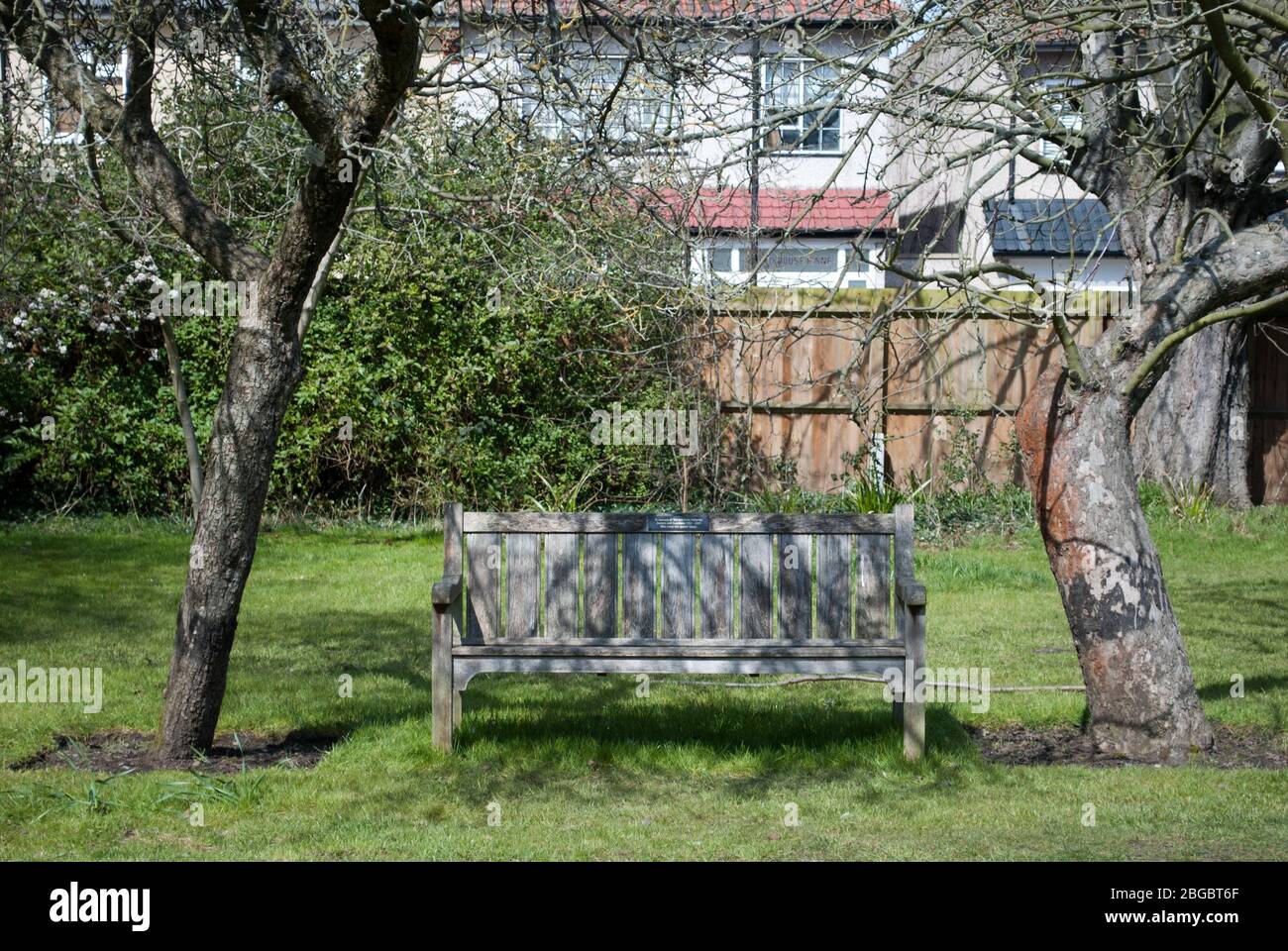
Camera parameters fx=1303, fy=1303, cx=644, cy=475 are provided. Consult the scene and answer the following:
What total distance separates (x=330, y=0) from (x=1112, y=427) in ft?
15.0

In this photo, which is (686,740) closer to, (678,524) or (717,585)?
(717,585)

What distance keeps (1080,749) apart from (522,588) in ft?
9.43

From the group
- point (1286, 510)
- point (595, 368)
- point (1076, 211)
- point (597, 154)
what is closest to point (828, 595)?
point (597, 154)

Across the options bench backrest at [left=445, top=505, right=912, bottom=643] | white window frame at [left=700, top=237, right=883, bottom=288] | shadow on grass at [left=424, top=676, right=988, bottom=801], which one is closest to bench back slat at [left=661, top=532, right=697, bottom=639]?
bench backrest at [left=445, top=505, right=912, bottom=643]

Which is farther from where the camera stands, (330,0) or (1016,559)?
(1016,559)

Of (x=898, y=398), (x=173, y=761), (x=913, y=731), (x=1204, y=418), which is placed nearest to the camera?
(x=173, y=761)

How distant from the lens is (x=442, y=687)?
6172mm

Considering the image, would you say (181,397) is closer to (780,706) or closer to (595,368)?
(780,706)

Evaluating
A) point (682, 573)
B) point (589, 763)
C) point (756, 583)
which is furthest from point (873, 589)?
point (589, 763)

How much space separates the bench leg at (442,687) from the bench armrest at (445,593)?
83mm

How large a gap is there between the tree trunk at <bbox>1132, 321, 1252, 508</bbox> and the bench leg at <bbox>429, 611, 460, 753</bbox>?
9.66m

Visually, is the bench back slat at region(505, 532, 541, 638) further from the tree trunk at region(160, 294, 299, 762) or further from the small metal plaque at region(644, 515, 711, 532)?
the tree trunk at region(160, 294, 299, 762)

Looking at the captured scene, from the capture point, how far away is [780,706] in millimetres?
7246

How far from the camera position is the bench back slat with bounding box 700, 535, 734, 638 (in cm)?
648
